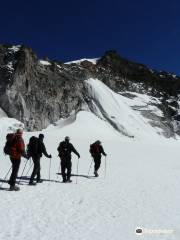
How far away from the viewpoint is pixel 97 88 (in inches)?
2655

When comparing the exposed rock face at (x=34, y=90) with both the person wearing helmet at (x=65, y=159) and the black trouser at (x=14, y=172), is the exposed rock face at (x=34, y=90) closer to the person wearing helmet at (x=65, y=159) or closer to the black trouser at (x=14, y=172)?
the person wearing helmet at (x=65, y=159)

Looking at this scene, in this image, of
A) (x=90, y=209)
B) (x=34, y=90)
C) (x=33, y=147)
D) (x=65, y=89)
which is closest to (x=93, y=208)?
(x=90, y=209)

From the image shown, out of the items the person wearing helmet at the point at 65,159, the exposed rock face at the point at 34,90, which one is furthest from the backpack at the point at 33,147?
the exposed rock face at the point at 34,90

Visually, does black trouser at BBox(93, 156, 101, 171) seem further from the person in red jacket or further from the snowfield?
the person in red jacket

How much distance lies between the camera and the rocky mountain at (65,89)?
54.1 m

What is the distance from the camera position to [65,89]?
6419cm

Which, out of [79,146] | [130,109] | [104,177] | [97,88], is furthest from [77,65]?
[104,177]

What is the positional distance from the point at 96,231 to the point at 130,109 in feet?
202

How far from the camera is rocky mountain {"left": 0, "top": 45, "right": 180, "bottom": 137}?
5406cm

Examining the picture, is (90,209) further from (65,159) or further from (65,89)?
(65,89)

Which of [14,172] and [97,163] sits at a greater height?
[97,163]

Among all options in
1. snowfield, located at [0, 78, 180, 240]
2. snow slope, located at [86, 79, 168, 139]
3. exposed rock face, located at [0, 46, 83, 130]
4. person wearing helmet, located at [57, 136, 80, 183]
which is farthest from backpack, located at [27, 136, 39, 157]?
snow slope, located at [86, 79, 168, 139]

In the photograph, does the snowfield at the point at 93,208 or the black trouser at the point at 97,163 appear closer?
the snowfield at the point at 93,208

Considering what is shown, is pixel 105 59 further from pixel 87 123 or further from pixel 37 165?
pixel 37 165
